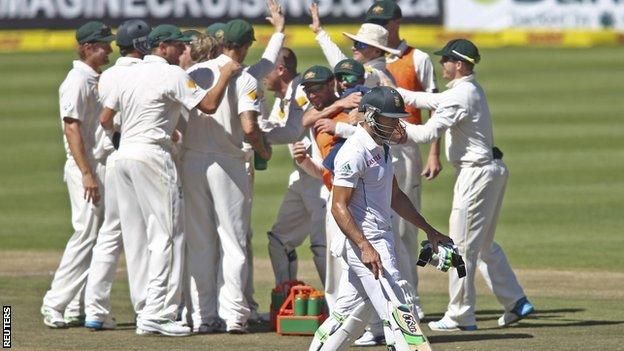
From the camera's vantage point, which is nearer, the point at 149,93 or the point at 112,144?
the point at 149,93

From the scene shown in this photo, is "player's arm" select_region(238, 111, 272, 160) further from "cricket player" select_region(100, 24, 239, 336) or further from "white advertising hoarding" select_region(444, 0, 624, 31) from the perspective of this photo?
"white advertising hoarding" select_region(444, 0, 624, 31)

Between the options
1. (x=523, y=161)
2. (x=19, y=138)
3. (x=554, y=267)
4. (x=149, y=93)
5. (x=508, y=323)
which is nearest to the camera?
(x=149, y=93)

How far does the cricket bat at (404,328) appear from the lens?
8.28m

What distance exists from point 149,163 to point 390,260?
9.01ft

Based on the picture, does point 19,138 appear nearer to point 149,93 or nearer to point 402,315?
point 149,93

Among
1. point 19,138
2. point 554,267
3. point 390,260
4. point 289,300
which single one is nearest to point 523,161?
point 554,267

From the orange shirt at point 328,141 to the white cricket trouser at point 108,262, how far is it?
1.65 m

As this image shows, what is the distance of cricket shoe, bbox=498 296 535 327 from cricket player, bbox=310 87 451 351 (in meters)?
2.64

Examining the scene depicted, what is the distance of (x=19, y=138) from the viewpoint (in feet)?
76.9

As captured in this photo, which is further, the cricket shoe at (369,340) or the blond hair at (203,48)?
the blond hair at (203,48)

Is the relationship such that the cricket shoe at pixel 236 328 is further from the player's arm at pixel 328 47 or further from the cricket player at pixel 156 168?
the player's arm at pixel 328 47

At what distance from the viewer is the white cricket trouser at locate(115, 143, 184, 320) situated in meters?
10.6

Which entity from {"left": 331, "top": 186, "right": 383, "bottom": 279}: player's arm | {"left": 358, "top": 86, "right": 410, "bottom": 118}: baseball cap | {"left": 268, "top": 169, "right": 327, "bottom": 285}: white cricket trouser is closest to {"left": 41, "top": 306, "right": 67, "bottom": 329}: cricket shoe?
{"left": 268, "top": 169, "right": 327, "bottom": 285}: white cricket trouser

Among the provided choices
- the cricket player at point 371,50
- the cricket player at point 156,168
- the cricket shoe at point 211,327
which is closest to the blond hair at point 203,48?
the cricket player at point 156,168
